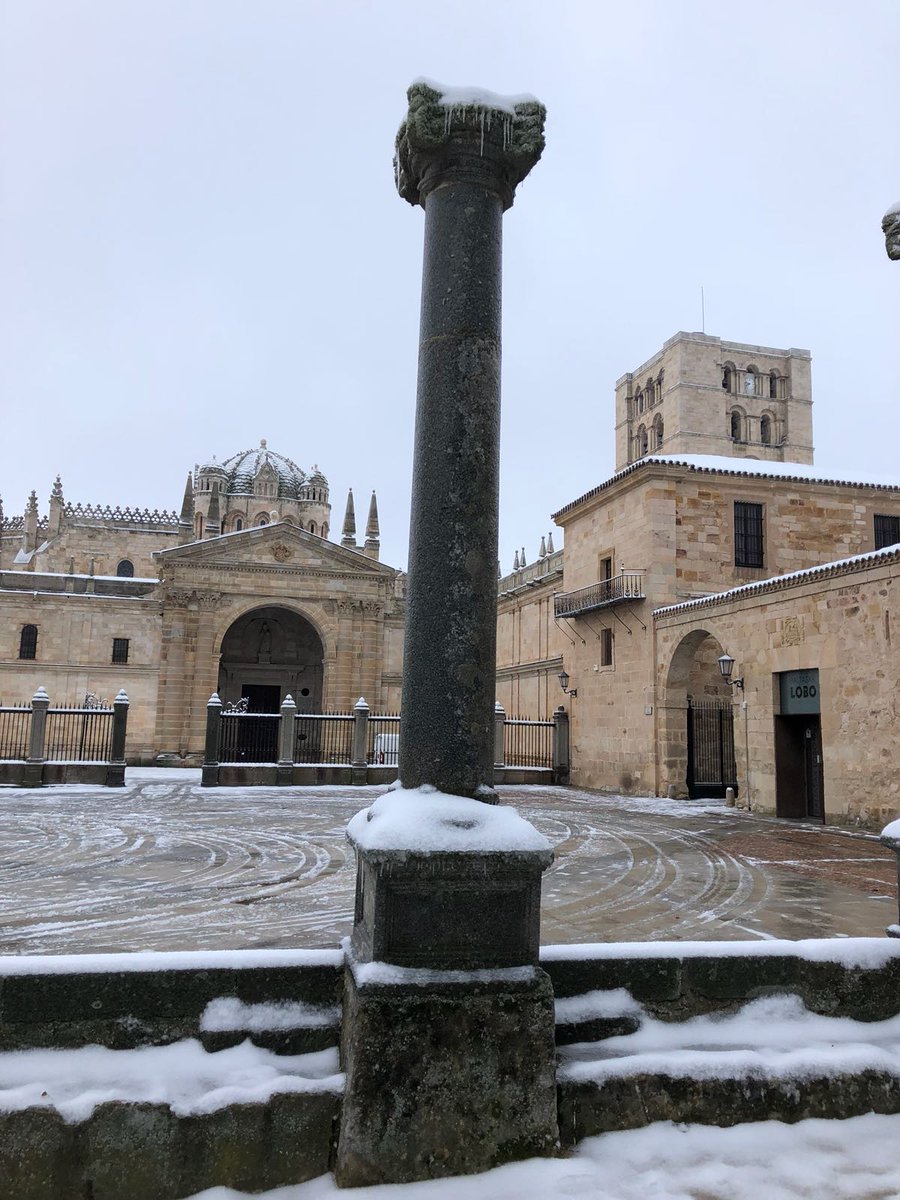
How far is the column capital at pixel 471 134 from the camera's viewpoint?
3.73 meters

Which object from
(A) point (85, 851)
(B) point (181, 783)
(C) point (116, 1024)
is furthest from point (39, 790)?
(C) point (116, 1024)

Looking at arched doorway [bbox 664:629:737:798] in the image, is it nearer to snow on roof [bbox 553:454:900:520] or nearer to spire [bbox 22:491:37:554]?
snow on roof [bbox 553:454:900:520]

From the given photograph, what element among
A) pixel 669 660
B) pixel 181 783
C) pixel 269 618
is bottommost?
pixel 181 783

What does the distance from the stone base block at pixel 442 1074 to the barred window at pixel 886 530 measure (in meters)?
23.1

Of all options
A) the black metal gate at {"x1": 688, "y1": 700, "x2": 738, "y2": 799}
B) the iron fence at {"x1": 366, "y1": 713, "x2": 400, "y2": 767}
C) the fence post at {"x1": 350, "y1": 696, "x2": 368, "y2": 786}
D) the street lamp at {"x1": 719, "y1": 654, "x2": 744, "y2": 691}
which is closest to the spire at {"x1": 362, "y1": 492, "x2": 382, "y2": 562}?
the iron fence at {"x1": 366, "y1": 713, "x2": 400, "y2": 767}

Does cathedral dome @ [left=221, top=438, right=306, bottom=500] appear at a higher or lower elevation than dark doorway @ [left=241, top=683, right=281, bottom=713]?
higher

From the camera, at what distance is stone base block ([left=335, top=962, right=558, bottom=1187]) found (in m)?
2.74

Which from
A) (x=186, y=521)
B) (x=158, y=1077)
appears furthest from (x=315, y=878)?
(x=186, y=521)

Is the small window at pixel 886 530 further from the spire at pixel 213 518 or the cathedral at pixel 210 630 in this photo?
the spire at pixel 213 518

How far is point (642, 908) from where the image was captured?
708 cm

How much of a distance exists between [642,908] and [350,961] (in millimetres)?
4590

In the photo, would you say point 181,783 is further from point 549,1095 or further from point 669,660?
point 549,1095

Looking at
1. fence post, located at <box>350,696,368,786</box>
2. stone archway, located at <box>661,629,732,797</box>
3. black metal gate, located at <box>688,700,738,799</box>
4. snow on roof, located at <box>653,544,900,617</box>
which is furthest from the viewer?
fence post, located at <box>350,696,368,786</box>

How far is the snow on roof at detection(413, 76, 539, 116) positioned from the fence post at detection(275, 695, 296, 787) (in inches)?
706
